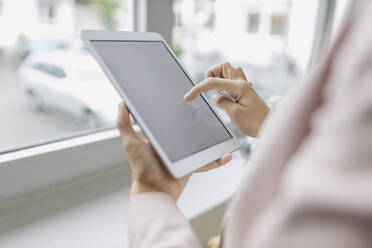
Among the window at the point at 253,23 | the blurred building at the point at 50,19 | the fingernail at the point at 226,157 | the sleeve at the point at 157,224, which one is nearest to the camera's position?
the sleeve at the point at 157,224

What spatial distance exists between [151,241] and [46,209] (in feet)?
1.38

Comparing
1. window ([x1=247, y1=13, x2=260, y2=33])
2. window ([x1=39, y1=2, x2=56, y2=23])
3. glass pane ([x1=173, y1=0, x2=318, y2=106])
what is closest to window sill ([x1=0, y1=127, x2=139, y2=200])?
window ([x1=39, y1=2, x2=56, y2=23])

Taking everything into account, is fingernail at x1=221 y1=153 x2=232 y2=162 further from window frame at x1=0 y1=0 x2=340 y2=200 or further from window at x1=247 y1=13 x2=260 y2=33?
window at x1=247 y1=13 x2=260 y2=33

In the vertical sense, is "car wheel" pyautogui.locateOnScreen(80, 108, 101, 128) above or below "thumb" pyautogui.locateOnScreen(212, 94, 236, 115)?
below

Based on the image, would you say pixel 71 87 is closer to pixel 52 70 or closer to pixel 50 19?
pixel 52 70

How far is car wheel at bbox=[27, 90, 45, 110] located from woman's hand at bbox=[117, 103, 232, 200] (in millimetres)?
543

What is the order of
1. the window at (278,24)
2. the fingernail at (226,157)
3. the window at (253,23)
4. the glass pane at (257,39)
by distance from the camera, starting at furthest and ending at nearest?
the window at (278,24), the window at (253,23), the glass pane at (257,39), the fingernail at (226,157)

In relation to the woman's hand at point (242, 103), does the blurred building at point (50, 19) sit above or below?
above

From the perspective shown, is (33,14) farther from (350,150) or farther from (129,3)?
(350,150)

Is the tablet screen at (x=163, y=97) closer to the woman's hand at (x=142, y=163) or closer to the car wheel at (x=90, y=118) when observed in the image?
the woman's hand at (x=142, y=163)

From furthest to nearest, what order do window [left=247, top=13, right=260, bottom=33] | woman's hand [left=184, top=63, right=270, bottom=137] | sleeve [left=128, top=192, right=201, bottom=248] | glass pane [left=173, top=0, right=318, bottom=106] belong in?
window [left=247, top=13, right=260, bottom=33]
glass pane [left=173, top=0, right=318, bottom=106]
woman's hand [left=184, top=63, right=270, bottom=137]
sleeve [left=128, top=192, right=201, bottom=248]

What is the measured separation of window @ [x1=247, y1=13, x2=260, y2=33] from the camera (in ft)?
5.13

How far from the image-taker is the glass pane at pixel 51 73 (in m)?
0.78

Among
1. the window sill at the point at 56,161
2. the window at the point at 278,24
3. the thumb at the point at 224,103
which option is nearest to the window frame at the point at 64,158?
the window sill at the point at 56,161
